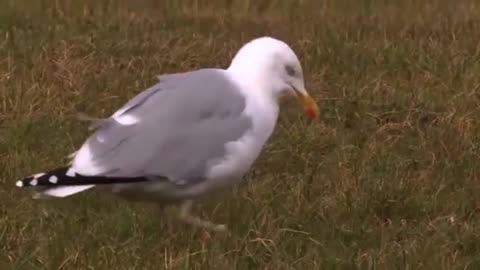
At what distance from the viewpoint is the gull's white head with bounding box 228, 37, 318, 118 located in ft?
13.4

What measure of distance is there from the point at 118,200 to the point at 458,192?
4.06 feet

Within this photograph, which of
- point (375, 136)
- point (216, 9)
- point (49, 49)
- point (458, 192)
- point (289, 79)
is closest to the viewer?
point (289, 79)

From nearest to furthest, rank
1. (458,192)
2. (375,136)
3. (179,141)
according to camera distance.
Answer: (179,141) < (458,192) < (375,136)

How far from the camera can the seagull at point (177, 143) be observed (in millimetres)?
3814

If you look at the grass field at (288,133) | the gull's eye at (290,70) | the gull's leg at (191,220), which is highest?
the gull's eye at (290,70)

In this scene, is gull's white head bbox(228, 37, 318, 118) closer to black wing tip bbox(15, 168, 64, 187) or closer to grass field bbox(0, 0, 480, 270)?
grass field bbox(0, 0, 480, 270)

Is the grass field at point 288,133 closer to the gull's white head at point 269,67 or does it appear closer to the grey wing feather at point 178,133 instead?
the grey wing feather at point 178,133

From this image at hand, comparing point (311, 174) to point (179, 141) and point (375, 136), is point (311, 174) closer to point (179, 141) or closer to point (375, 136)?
point (375, 136)

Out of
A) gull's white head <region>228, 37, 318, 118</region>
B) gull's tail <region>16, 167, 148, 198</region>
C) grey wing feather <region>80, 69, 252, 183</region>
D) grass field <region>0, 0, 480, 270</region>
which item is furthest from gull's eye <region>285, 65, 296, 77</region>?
gull's tail <region>16, 167, 148, 198</region>

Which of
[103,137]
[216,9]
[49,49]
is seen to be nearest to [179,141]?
[103,137]

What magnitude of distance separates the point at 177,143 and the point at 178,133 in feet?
0.10

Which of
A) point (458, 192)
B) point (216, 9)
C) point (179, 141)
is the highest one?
point (179, 141)

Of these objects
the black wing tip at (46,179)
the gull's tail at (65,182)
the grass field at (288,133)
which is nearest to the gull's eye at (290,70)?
the grass field at (288,133)

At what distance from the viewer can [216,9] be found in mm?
8242
